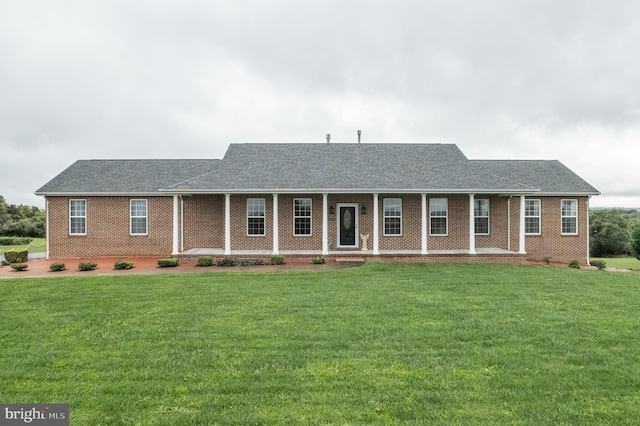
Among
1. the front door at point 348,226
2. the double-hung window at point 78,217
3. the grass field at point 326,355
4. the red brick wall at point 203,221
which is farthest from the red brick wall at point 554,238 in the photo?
the double-hung window at point 78,217

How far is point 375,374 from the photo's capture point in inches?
177

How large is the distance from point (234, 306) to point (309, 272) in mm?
4698

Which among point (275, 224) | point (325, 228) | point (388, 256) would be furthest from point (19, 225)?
point (388, 256)

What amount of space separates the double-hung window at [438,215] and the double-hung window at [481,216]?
68.8 inches

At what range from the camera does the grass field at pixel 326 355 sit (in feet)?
12.2

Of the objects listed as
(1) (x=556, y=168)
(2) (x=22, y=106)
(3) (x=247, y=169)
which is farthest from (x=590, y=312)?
(2) (x=22, y=106)

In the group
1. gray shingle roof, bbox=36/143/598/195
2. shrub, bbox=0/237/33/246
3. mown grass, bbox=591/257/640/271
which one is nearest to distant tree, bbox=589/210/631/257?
mown grass, bbox=591/257/640/271

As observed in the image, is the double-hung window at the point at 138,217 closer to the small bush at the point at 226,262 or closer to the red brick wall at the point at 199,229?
the red brick wall at the point at 199,229

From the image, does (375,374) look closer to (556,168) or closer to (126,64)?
(556,168)

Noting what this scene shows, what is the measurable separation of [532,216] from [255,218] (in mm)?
13844

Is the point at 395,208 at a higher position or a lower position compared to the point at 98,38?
lower

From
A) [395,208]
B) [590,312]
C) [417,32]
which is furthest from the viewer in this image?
[417,32]

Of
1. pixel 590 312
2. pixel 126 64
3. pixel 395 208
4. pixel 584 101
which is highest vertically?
pixel 126 64

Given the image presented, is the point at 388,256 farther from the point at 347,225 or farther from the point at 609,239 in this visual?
the point at 609,239
